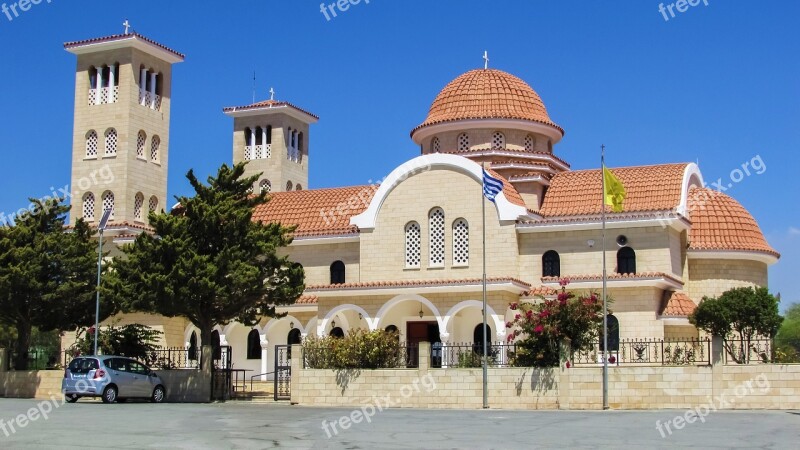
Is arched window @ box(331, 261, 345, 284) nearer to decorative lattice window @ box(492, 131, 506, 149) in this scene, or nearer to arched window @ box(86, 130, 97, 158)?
decorative lattice window @ box(492, 131, 506, 149)

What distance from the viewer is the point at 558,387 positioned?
1079 inches

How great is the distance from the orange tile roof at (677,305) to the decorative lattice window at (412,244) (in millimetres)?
9132

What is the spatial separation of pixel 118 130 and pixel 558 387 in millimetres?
26175

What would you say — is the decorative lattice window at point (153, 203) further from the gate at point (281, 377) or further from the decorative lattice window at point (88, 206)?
the gate at point (281, 377)

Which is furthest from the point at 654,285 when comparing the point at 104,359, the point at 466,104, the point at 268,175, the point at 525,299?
the point at 268,175

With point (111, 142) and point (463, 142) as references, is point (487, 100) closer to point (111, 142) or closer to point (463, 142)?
point (463, 142)

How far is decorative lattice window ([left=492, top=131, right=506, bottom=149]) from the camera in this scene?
40.8m

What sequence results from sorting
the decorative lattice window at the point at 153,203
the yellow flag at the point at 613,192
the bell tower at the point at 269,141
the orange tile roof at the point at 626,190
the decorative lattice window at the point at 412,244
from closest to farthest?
the yellow flag at the point at 613,192
the orange tile roof at the point at 626,190
the decorative lattice window at the point at 412,244
the decorative lattice window at the point at 153,203
the bell tower at the point at 269,141

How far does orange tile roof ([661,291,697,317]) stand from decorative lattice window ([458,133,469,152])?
1034 centimetres

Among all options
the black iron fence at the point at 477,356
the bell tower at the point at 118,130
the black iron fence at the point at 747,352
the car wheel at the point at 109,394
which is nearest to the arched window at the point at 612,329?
the black iron fence at the point at 747,352

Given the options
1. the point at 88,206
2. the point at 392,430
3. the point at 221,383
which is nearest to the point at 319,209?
the point at 88,206

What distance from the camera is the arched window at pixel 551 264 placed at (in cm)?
3694

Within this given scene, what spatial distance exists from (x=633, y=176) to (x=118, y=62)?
23893mm

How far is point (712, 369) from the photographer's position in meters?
26.4
